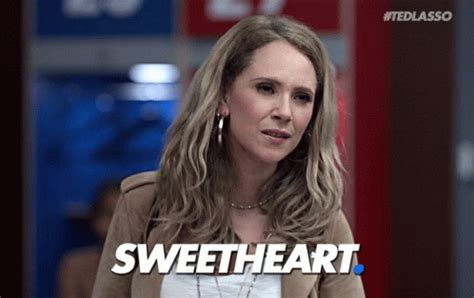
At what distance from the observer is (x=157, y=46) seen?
1.80 m

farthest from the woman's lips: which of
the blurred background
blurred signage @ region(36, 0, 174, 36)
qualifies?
blurred signage @ region(36, 0, 174, 36)

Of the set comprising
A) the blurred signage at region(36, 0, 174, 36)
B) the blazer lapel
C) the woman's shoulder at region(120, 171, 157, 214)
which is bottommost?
the blazer lapel

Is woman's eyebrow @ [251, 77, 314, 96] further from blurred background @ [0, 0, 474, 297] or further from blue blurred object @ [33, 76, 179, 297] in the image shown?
blue blurred object @ [33, 76, 179, 297]

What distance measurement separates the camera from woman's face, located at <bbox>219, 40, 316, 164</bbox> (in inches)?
65.9

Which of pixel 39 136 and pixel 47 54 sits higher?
pixel 47 54

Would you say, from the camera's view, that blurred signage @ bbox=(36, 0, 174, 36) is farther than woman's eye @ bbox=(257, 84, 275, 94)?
Yes

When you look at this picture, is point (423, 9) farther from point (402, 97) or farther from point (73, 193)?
point (73, 193)

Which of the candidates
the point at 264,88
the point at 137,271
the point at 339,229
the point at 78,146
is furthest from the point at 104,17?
the point at 339,229

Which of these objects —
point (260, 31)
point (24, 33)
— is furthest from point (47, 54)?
point (260, 31)

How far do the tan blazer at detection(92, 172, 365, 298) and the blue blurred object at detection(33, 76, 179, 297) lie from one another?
63mm

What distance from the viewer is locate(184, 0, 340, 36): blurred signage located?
1.75 metres

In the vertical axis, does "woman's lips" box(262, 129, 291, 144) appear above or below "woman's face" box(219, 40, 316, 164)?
below
